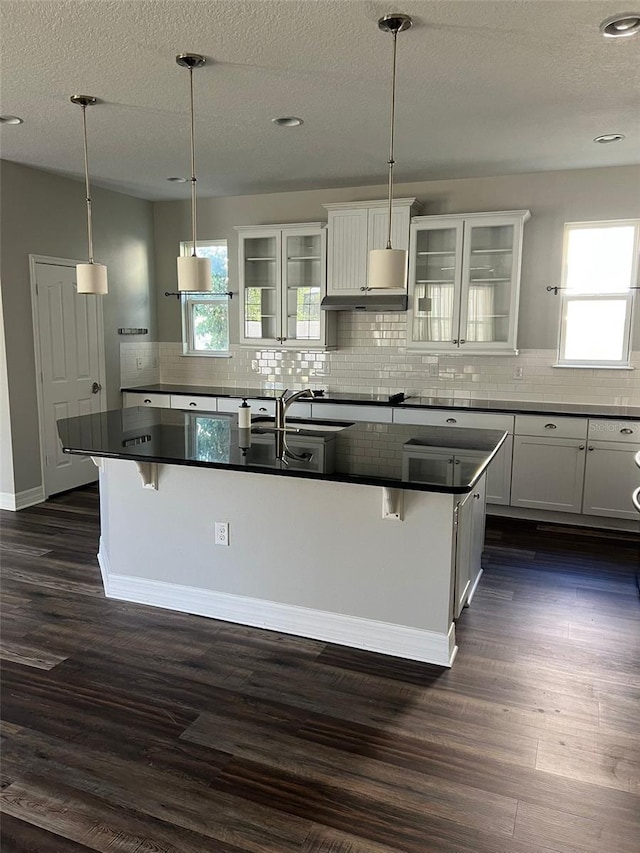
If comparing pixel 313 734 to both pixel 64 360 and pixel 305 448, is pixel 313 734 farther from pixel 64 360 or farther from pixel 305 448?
pixel 64 360

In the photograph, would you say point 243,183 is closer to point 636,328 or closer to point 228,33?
point 228,33

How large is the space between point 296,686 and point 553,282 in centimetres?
389

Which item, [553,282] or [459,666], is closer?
[459,666]

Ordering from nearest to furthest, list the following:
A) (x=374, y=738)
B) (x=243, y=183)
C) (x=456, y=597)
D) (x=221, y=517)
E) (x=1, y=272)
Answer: (x=374, y=738) < (x=456, y=597) < (x=221, y=517) < (x=1, y=272) < (x=243, y=183)

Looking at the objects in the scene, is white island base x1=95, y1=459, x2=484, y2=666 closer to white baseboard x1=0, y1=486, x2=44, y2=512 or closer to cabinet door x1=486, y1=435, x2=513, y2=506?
cabinet door x1=486, y1=435, x2=513, y2=506

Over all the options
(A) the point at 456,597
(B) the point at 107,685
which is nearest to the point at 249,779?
(B) the point at 107,685

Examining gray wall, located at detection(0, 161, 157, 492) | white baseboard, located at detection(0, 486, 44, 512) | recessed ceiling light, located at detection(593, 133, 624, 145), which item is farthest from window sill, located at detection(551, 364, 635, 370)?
white baseboard, located at detection(0, 486, 44, 512)

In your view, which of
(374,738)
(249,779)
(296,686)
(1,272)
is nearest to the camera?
(249,779)

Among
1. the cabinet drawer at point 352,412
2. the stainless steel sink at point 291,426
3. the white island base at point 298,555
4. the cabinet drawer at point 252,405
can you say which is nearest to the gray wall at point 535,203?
the cabinet drawer at point 352,412

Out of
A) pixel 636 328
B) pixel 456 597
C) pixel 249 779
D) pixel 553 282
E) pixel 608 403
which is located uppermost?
pixel 553 282

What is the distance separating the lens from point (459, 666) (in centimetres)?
273

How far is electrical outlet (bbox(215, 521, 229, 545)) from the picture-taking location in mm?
3090

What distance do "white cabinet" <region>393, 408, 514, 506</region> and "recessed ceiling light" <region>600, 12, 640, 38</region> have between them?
267 cm

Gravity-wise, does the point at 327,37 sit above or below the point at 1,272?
above
